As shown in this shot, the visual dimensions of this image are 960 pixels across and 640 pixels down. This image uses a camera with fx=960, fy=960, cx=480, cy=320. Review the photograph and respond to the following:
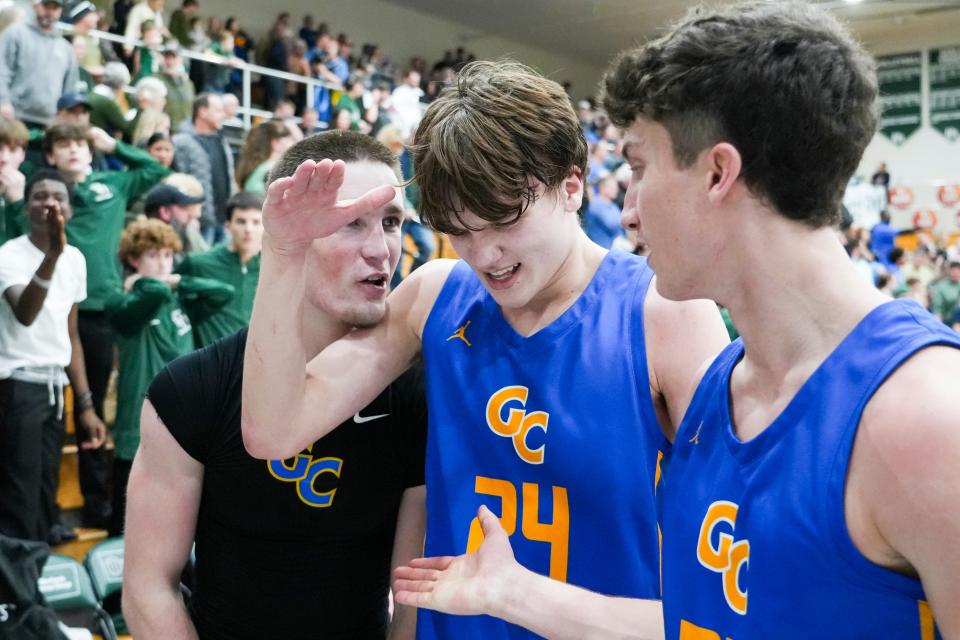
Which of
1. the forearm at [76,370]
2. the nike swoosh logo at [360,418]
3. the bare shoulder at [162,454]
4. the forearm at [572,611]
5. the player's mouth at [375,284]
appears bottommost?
the forearm at [76,370]

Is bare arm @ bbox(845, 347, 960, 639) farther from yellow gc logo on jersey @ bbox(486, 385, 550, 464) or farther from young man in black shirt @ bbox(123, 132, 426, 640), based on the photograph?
young man in black shirt @ bbox(123, 132, 426, 640)

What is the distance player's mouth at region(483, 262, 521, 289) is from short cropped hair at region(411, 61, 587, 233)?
0.10 m

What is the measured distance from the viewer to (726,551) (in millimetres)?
1361

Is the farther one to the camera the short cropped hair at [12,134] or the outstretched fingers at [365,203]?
the short cropped hair at [12,134]

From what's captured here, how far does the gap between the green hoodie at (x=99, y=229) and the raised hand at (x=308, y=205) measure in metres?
4.50

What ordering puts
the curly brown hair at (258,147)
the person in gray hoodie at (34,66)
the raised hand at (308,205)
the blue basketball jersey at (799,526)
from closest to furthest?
1. the blue basketball jersey at (799,526)
2. the raised hand at (308,205)
3. the curly brown hair at (258,147)
4. the person in gray hoodie at (34,66)

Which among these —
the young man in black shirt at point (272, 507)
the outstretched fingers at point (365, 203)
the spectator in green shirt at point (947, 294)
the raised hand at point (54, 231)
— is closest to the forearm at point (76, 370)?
the raised hand at point (54, 231)

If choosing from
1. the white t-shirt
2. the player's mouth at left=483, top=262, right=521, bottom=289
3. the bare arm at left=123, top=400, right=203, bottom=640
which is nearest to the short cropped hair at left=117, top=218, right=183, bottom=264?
the white t-shirt

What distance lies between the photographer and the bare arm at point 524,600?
1628mm

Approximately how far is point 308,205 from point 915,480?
1165mm

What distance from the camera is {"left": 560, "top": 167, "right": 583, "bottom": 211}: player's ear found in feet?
6.51

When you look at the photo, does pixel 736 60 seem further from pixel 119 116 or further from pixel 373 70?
pixel 373 70

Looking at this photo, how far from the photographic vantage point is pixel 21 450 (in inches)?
194

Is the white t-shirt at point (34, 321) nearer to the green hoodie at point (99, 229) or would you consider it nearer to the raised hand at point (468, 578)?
the green hoodie at point (99, 229)
